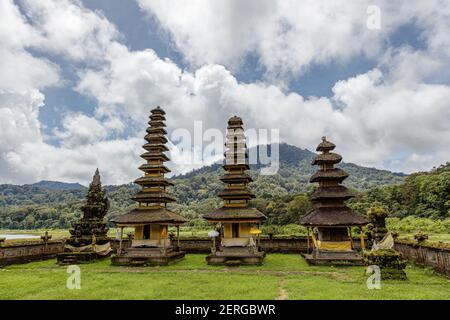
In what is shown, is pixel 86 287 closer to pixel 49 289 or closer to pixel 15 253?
pixel 49 289

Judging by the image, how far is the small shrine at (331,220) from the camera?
67.5ft

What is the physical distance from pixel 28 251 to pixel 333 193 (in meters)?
23.3

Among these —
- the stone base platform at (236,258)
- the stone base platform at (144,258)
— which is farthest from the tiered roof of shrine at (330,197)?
the stone base platform at (144,258)

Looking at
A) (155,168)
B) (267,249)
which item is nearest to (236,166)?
(155,168)

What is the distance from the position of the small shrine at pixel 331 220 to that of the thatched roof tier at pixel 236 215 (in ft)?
11.7

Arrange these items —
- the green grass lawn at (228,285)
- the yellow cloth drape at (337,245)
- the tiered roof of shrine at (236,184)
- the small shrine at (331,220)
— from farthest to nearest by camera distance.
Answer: the tiered roof of shrine at (236,184) → the yellow cloth drape at (337,245) → the small shrine at (331,220) → the green grass lawn at (228,285)

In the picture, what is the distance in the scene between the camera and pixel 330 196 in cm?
2177

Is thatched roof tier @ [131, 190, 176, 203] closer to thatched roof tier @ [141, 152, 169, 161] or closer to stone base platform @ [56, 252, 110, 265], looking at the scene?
thatched roof tier @ [141, 152, 169, 161]

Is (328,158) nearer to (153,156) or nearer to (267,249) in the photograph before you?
(267,249)

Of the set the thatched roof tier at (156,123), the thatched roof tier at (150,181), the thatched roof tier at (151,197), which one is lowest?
the thatched roof tier at (151,197)

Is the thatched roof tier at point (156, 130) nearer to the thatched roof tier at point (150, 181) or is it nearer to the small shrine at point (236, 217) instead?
the thatched roof tier at point (150, 181)

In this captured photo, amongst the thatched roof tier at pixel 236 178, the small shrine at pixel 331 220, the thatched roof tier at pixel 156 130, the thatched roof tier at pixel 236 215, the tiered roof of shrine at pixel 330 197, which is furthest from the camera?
the thatched roof tier at pixel 156 130
